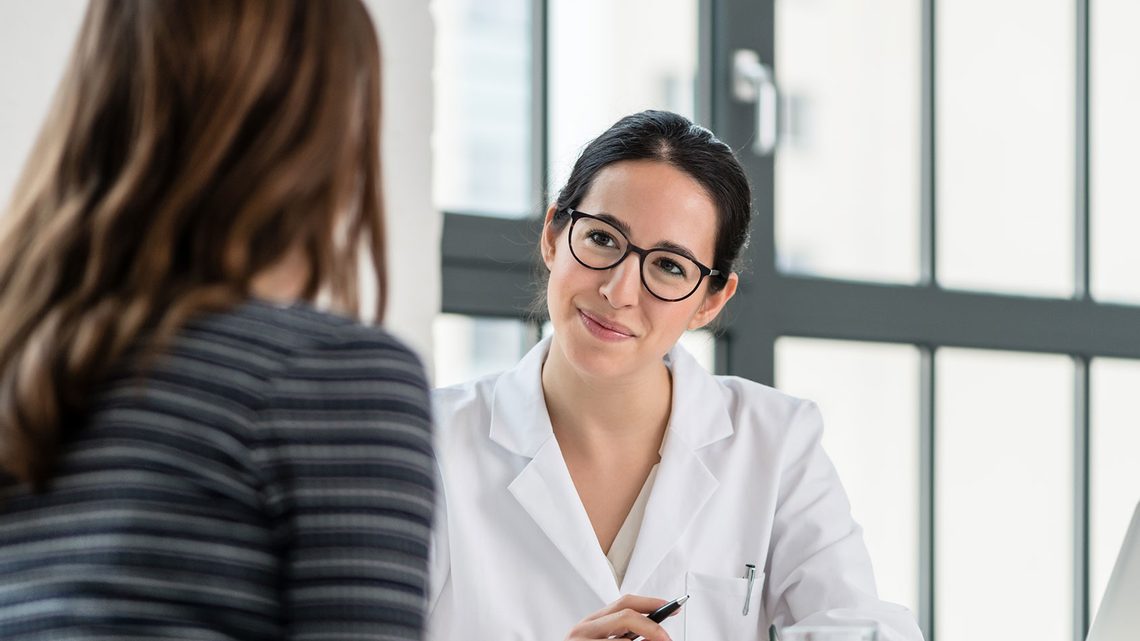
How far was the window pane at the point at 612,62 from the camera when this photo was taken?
8.77 feet

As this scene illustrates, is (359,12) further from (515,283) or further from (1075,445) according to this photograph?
(1075,445)

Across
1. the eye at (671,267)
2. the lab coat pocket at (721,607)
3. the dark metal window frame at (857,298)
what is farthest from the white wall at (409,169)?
the lab coat pocket at (721,607)

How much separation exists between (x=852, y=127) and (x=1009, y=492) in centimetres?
97

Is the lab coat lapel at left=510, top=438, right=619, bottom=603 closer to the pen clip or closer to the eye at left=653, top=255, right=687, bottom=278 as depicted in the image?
the pen clip

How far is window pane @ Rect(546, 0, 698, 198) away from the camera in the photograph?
2.67 m

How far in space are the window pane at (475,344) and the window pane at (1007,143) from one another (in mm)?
1144

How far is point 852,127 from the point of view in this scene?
307 cm

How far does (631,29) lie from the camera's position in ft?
9.26

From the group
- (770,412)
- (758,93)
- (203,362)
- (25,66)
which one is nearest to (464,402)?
(770,412)

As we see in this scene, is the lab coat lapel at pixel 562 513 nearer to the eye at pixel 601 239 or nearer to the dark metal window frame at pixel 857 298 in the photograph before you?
the eye at pixel 601 239

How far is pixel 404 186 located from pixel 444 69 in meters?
0.46

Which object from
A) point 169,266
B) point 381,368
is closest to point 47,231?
point 169,266

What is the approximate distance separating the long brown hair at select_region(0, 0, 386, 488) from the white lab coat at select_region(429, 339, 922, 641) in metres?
1.00

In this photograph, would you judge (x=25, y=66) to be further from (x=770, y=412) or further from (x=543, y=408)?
(x=770, y=412)
